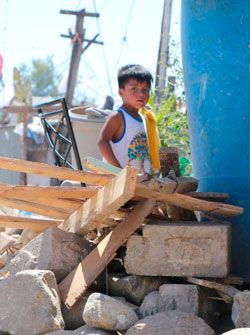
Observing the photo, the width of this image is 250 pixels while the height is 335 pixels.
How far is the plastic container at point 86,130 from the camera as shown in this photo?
218 inches

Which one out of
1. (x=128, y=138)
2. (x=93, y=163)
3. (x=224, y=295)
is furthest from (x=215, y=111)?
(x=224, y=295)

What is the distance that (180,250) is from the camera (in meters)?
3.06

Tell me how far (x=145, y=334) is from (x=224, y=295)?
1.79 feet

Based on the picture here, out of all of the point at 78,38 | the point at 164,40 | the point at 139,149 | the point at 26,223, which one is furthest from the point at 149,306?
the point at 78,38

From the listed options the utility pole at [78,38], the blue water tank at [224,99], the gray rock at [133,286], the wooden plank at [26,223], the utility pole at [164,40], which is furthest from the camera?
the utility pole at [78,38]

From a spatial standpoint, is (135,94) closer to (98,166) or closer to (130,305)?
(98,166)

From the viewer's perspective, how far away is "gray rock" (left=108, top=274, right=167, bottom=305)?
304cm

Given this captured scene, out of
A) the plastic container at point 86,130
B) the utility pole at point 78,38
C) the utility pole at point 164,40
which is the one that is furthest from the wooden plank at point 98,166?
the utility pole at point 78,38

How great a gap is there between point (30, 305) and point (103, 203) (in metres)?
0.58

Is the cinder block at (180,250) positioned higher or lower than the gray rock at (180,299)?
higher

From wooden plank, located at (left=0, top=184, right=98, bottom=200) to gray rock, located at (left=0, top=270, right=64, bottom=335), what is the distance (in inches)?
17.3

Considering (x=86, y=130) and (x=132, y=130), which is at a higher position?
(x=132, y=130)

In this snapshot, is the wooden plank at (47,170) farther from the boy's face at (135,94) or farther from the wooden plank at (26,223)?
the boy's face at (135,94)

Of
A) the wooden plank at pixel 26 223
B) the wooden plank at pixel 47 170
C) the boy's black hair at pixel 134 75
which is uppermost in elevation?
the boy's black hair at pixel 134 75
